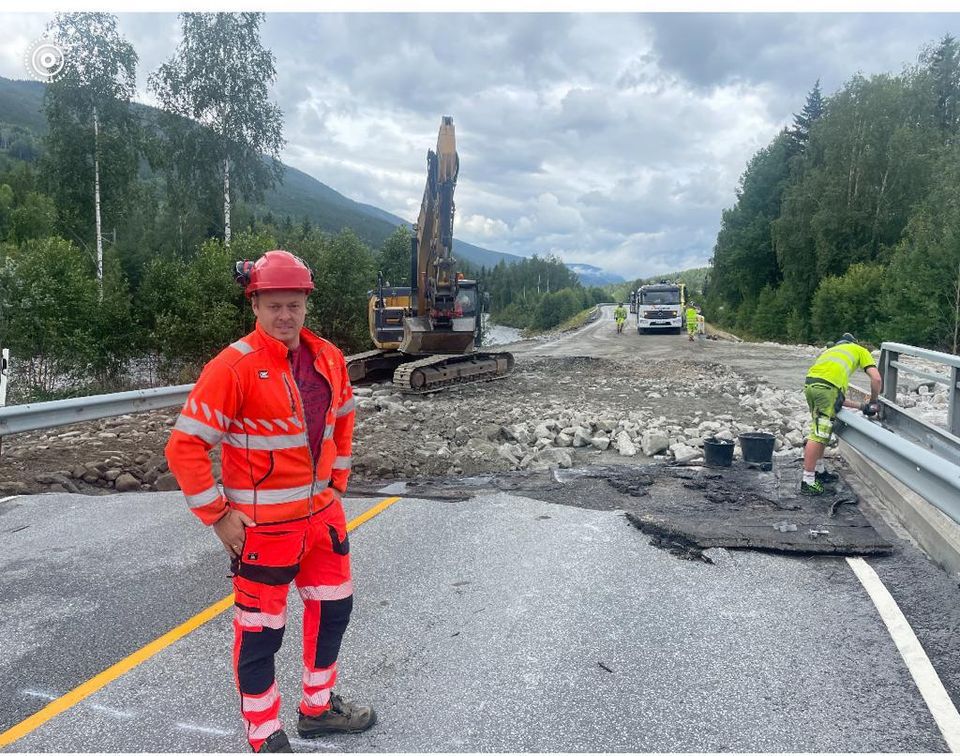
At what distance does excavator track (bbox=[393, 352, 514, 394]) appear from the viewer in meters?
14.2

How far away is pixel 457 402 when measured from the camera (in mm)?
13469

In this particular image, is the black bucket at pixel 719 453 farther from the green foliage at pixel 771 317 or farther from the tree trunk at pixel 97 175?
the green foliage at pixel 771 317

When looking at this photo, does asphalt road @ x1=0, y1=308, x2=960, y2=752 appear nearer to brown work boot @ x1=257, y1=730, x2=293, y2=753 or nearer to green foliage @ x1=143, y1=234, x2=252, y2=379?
brown work boot @ x1=257, y1=730, x2=293, y2=753

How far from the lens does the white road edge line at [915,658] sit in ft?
9.33

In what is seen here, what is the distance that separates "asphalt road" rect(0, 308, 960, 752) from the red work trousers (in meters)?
0.29

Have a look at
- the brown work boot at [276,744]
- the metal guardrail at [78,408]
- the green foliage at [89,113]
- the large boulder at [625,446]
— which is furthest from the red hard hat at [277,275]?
the green foliage at [89,113]

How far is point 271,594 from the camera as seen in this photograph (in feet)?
8.52

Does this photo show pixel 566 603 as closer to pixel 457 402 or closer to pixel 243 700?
pixel 243 700

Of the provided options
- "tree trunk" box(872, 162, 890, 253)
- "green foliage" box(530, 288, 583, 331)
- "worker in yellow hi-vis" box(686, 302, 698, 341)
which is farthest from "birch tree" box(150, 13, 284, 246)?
"green foliage" box(530, 288, 583, 331)

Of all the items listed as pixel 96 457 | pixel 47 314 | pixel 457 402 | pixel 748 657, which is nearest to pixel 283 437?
pixel 748 657

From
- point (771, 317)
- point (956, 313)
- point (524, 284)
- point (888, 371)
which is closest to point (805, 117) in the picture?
point (771, 317)

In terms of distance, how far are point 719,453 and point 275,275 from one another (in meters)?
6.14

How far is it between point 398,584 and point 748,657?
2078 mm

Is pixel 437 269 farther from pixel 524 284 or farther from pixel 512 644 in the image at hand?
pixel 524 284
